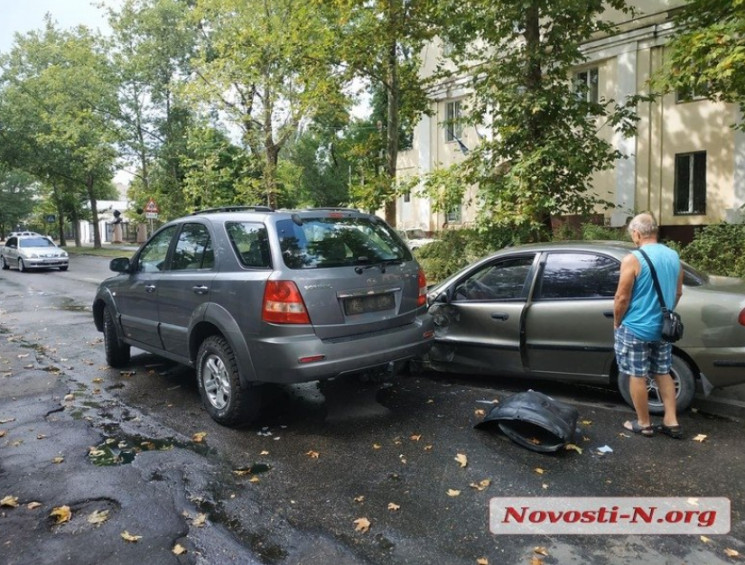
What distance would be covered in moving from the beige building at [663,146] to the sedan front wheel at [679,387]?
11.5 meters

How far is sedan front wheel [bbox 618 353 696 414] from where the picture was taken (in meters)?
4.71

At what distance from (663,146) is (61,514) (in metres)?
18.7

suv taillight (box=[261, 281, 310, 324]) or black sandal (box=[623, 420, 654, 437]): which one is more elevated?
suv taillight (box=[261, 281, 310, 324])

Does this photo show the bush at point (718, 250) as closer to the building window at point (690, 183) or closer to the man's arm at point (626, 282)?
the building window at point (690, 183)

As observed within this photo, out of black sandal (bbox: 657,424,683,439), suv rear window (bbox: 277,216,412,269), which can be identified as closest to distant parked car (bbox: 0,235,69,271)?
suv rear window (bbox: 277,216,412,269)

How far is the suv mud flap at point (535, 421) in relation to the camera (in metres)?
4.16

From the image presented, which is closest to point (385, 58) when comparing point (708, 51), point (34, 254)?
point (708, 51)

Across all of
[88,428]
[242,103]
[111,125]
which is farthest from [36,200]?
[88,428]

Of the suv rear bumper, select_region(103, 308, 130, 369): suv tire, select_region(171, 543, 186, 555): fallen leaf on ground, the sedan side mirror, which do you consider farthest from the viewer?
select_region(103, 308, 130, 369): suv tire

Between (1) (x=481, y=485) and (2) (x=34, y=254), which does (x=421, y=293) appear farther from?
(2) (x=34, y=254)

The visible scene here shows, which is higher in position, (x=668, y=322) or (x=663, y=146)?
(x=663, y=146)

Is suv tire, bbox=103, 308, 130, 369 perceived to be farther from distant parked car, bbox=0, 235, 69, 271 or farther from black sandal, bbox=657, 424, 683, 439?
distant parked car, bbox=0, 235, 69, 271

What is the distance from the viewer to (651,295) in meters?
4.19
